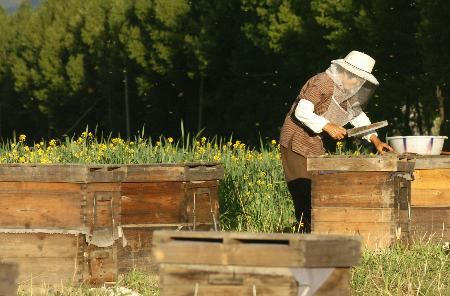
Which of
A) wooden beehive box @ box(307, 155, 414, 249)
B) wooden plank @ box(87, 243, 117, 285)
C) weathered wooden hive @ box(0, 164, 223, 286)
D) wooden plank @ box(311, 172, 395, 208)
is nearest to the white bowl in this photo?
wooden beehive box @ box(307, 155, 414, 249)

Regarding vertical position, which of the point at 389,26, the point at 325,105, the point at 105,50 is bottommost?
the point at 325,105

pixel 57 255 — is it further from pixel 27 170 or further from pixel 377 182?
pixel 377 182

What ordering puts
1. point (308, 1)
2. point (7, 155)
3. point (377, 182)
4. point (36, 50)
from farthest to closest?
point (36, 50) < point (308, 1) < point (7, 155) < point (377, 182)

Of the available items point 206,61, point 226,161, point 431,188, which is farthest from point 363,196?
point 206,61

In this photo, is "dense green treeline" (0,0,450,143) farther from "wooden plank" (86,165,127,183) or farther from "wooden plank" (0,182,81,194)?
"wooden plank" (0,182,81,194)

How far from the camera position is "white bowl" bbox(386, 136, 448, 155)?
9094mm

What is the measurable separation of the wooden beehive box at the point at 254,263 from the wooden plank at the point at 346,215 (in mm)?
3676

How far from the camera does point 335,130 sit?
26.5 feet

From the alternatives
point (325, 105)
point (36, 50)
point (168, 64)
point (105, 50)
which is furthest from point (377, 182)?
point (36, 50)

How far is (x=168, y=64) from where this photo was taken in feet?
139

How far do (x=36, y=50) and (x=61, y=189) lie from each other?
4931 cm

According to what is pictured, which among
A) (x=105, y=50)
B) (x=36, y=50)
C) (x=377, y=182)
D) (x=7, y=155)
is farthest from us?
(x=36, y=50)

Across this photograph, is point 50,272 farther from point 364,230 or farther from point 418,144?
point 418,144

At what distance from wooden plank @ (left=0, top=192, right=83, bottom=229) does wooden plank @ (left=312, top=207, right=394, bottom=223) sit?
2.02 metres
